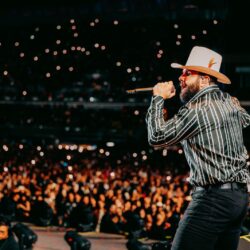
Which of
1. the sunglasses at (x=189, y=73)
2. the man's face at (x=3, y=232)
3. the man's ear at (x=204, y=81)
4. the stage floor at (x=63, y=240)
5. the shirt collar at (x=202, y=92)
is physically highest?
the sunglasses at (x=189, y=73)

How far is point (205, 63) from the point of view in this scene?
2.04m

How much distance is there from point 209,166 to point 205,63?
1.39 feet

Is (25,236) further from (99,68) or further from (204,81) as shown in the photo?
(99,68)

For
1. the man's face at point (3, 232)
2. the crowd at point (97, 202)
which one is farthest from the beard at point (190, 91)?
the crowd at point (97, 202)

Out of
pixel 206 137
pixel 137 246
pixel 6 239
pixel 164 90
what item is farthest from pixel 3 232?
pixel 206 137

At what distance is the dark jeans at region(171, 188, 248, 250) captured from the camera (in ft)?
6.06

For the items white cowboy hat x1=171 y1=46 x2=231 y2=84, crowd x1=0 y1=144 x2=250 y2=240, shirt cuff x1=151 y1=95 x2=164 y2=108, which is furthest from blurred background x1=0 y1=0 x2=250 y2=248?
shirt cuff x1=151 y1=95 x2=164 y2=108

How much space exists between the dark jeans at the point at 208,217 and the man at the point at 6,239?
11.5 ft

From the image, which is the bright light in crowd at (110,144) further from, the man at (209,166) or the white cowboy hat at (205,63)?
the man at (209,166)

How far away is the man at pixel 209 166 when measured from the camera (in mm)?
1853

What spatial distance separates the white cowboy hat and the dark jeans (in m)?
0.44

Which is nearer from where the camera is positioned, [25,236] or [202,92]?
[202,92]

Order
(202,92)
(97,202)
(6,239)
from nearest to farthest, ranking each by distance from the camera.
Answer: (202,92), (6,239), (97,202)

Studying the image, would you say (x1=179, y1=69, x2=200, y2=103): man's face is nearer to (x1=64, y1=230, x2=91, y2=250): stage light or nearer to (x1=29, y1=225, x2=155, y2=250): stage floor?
(x1=64, y1=230, x2=91, y2=250): stage light
